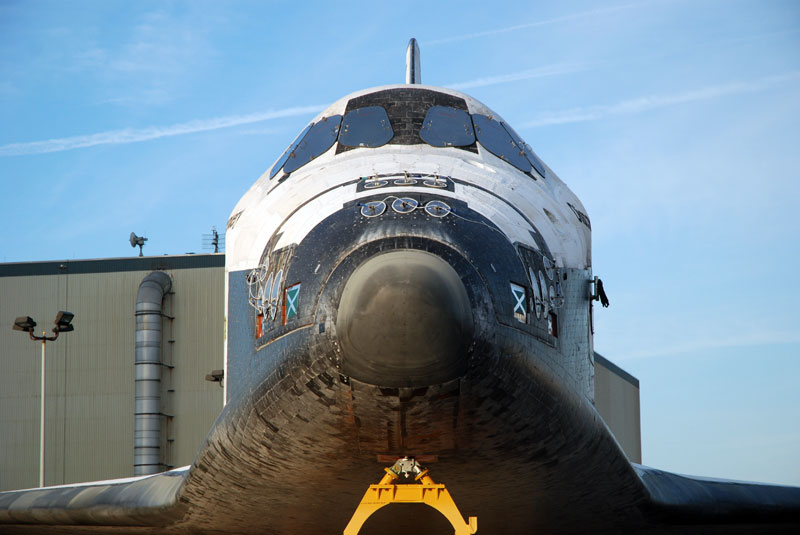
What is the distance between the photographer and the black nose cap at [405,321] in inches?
136

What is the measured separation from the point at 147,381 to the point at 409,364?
15259 mm

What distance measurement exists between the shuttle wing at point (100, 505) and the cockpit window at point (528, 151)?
2938mm

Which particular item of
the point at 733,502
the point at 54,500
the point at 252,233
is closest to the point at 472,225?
the point at 252,233

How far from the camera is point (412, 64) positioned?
9398 mm

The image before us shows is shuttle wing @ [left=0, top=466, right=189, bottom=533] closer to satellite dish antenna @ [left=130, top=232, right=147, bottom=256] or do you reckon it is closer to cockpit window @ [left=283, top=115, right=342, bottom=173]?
cockpit window @ [left=283, top=115, right=342, bottom=173]

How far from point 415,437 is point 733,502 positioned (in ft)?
10.2

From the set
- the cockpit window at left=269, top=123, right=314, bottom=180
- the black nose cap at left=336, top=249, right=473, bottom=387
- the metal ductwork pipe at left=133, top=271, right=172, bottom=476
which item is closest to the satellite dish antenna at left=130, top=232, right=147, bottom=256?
the metal ductwork pipe at left=133, top=271, right=172, bottom=476

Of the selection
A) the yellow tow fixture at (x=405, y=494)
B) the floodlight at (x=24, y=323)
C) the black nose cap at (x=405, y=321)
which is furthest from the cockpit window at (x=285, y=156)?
the floodlight at (x=24, y=323)

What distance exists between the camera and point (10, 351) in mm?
19328

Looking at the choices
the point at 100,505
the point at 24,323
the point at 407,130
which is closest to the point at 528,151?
the point at 407,130

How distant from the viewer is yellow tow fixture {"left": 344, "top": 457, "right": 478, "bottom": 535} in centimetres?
455

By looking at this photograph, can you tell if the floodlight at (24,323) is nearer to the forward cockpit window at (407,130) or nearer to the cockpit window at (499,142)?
the forward cockpit window at (407,130)

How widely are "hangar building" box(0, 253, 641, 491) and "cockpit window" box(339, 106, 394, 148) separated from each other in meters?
12.8

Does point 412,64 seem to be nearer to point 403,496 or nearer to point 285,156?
point 285,156
